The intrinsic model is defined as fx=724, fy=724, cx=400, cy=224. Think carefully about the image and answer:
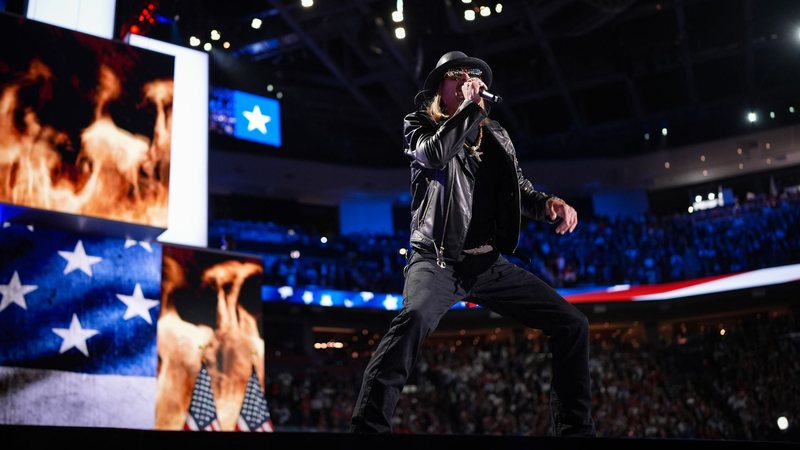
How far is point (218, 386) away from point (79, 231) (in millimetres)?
2713

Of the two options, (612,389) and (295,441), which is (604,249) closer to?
(612,389)

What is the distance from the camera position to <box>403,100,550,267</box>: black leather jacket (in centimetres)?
296

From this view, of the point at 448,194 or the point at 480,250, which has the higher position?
the point at 448,194

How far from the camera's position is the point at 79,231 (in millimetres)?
8250

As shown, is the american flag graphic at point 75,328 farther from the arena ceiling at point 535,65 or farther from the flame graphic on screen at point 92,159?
the arena ceiling at point 535,65

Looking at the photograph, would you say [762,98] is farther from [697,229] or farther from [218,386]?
[218,386]

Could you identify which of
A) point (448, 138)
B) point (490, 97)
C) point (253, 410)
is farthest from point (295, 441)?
point (253, 410)

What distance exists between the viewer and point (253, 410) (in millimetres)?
9914

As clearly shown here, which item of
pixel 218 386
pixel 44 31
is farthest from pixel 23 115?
pixel 218 386

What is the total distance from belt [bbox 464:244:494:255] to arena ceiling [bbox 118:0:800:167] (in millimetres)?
11608

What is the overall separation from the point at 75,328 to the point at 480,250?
6306 millimetres

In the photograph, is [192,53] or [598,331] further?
[598,331]

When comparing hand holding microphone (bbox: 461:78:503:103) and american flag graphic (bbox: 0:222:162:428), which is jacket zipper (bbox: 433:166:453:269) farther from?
american flag graphic (bbox: 0:222:162:428)

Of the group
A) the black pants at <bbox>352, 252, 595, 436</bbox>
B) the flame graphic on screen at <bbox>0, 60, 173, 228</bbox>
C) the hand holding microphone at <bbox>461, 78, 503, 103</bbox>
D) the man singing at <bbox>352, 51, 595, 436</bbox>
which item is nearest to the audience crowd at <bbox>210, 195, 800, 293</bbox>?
the flame graphic on screen at <bbox>0, 60, 173, 228</bbox>
